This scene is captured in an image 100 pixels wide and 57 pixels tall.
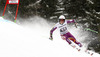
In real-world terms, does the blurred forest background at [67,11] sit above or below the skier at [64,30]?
below

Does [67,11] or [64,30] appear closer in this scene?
[64,30]

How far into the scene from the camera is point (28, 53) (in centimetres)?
392

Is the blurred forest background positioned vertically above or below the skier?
below

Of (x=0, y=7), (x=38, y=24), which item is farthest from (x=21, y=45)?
(x=0, y=7)

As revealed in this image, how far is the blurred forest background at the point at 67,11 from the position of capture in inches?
694

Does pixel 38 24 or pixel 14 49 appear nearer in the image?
pixel 14 49

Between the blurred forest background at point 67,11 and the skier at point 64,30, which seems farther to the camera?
the blurred forest background at point 67,11

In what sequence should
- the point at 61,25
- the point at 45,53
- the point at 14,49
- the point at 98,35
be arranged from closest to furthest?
the point at 14,49, the point at 45,53, the point at 61,25, the point at 98,35

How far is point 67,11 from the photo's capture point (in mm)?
20766

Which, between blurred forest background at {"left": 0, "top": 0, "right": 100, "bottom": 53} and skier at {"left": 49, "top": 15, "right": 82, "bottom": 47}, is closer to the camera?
skier at {"left": 49, "top": 15, "right": 82, "bottom": 47}

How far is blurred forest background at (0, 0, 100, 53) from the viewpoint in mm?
17625

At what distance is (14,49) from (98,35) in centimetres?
1519

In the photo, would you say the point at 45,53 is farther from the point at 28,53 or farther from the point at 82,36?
the point at 82,36

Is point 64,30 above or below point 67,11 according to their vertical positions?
above
